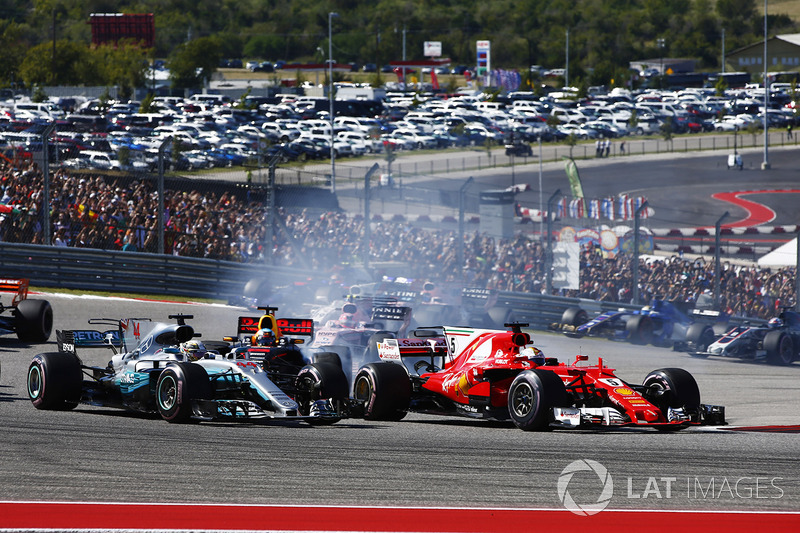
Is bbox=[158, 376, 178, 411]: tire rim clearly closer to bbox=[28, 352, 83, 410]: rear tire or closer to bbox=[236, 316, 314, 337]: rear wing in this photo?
bbox=[28, 352, 83, 410]: rear tire

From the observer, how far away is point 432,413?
12.5m

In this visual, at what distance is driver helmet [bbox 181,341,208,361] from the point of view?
38.5ft

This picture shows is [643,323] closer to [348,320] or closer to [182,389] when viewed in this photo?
[348,320]

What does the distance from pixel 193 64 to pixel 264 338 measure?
8526 cm

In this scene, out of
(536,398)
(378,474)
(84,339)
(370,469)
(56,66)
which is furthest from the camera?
(56,66)

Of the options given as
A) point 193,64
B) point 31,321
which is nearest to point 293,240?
point 31,321

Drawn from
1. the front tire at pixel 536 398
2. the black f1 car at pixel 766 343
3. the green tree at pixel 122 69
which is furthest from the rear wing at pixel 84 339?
the green tree at pixel 122 69

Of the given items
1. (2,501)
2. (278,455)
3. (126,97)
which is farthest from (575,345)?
(126,97)

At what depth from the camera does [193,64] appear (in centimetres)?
9419

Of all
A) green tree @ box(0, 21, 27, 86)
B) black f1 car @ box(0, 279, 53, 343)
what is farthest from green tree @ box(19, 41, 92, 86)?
black f1 car @ box(0, 279, 53, 343)

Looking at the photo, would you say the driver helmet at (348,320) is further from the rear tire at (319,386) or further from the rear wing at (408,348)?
the rear tire at (319,386)

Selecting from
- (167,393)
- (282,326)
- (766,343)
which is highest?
(282,326)

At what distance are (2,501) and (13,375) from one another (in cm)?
768

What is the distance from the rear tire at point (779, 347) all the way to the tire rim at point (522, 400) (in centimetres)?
1106
